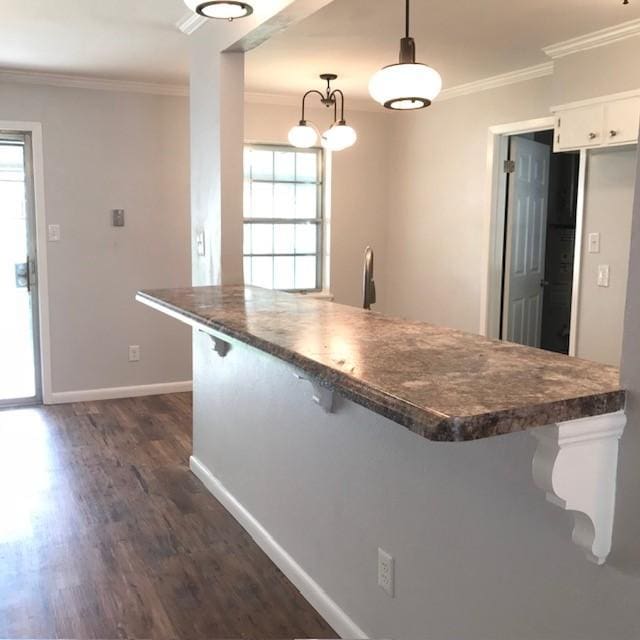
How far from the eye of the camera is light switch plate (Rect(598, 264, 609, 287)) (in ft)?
12.1

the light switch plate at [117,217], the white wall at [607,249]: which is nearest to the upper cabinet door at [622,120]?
the white wall at [607,249]

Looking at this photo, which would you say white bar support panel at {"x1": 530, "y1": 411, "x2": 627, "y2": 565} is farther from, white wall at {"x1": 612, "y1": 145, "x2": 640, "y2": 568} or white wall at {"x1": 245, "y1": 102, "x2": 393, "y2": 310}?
white wall at {"x1": 245, "y1": 102, "x2": 393, "y2": 310}

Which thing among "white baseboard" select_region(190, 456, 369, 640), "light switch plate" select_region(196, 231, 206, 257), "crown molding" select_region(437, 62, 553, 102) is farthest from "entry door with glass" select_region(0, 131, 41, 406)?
"crown molding" select_region(437, 62, 553, 102)

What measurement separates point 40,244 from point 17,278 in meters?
0.31

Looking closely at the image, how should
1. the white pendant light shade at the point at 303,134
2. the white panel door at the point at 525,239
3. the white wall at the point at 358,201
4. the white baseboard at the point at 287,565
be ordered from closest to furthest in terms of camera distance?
the white baseboard at the point at 287,565 < the white pendant light shade at the point at 303,134 < the white panel door at the point at 525,239 < the white wall at the point at 358,201

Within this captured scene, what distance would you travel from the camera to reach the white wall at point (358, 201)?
5762mm

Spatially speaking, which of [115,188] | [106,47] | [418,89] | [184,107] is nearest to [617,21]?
[418,89]

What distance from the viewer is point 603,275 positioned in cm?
370

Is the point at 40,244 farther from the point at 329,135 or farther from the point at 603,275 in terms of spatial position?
the point at 603,275

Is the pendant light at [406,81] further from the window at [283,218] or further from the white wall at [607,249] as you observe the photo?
the window at [283,218]

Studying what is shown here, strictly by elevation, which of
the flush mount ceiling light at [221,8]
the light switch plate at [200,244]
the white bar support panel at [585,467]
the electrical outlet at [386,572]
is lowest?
the electrical outlet at [386,572]

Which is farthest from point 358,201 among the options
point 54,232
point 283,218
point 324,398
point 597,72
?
point 324,398

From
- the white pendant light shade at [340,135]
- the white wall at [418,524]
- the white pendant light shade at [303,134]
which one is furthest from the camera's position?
the white pendant light shade at [303,134]

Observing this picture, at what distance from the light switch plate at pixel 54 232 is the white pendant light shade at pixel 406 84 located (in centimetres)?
344
